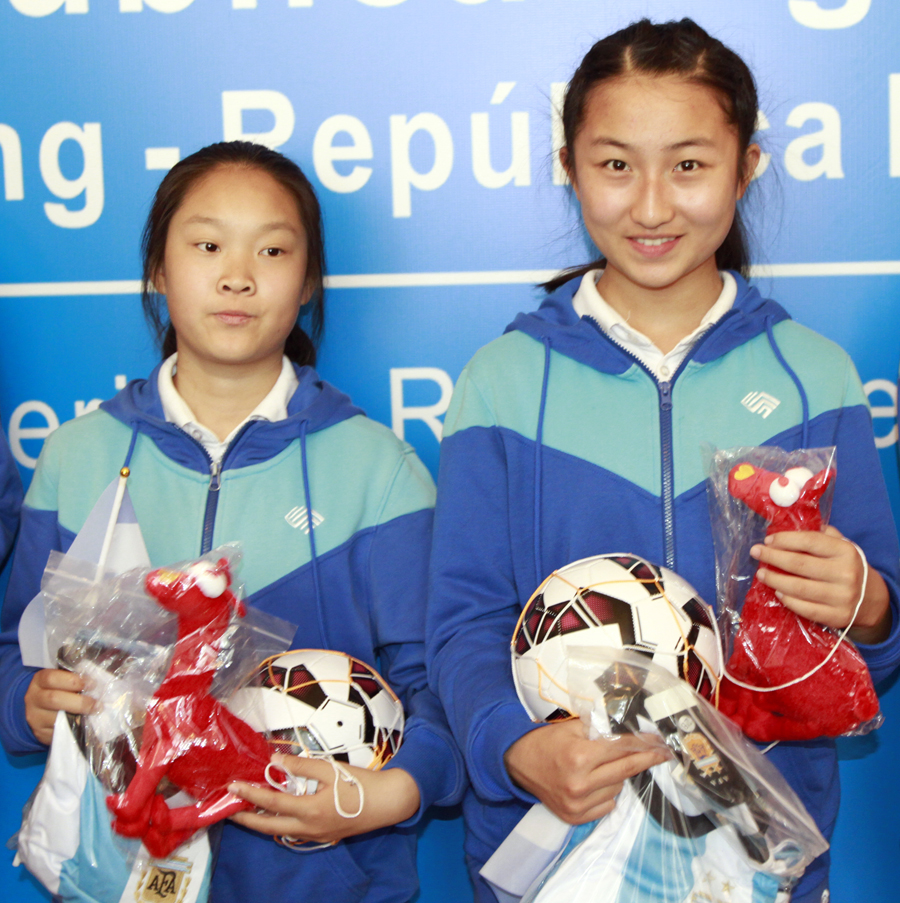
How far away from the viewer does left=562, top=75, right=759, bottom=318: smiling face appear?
144cm

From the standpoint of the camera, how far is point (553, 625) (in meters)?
1.28

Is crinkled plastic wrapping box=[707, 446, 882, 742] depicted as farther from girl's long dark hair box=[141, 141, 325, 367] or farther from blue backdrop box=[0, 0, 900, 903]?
girl's long dark hair box=[141, 141, 325, 367]

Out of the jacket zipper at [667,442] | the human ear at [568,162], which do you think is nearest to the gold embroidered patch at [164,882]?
the jacket zipper at [667,442]

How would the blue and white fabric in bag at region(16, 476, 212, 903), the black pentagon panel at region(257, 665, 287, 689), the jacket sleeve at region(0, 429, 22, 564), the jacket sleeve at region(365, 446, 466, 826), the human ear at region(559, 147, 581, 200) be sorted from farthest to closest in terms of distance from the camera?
the jacket sleeve at region(0, 429, 22, 564) → the human ear at region(559, 147, 581, 200) → the jacket sleeve at region(365, 446, 466, 826) → the black pentagon panel at region(257, 665, 287, 689) → the blue and white fabric in bag at region(16, 476, 212, 903)

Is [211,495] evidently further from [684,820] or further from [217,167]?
[684,820]

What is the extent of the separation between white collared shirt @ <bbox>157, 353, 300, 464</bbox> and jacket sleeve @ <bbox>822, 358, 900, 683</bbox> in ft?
3.01

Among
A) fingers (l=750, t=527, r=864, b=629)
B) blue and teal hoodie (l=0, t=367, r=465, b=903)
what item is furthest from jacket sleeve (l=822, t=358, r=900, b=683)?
blue and teal hoodie (l=0, t=367, r=465, b=903)

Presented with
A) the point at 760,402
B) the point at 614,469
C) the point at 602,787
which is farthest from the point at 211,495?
the point at 760,402

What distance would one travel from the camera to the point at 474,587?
1.49 metres

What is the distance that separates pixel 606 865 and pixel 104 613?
2.42 ft

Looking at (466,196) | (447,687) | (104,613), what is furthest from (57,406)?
(447,687)

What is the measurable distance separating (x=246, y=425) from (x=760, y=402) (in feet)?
2.76

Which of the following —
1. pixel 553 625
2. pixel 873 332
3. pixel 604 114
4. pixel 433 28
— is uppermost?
pixel 433 28

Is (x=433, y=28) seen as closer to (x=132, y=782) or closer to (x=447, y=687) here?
(x=447, y=687)
